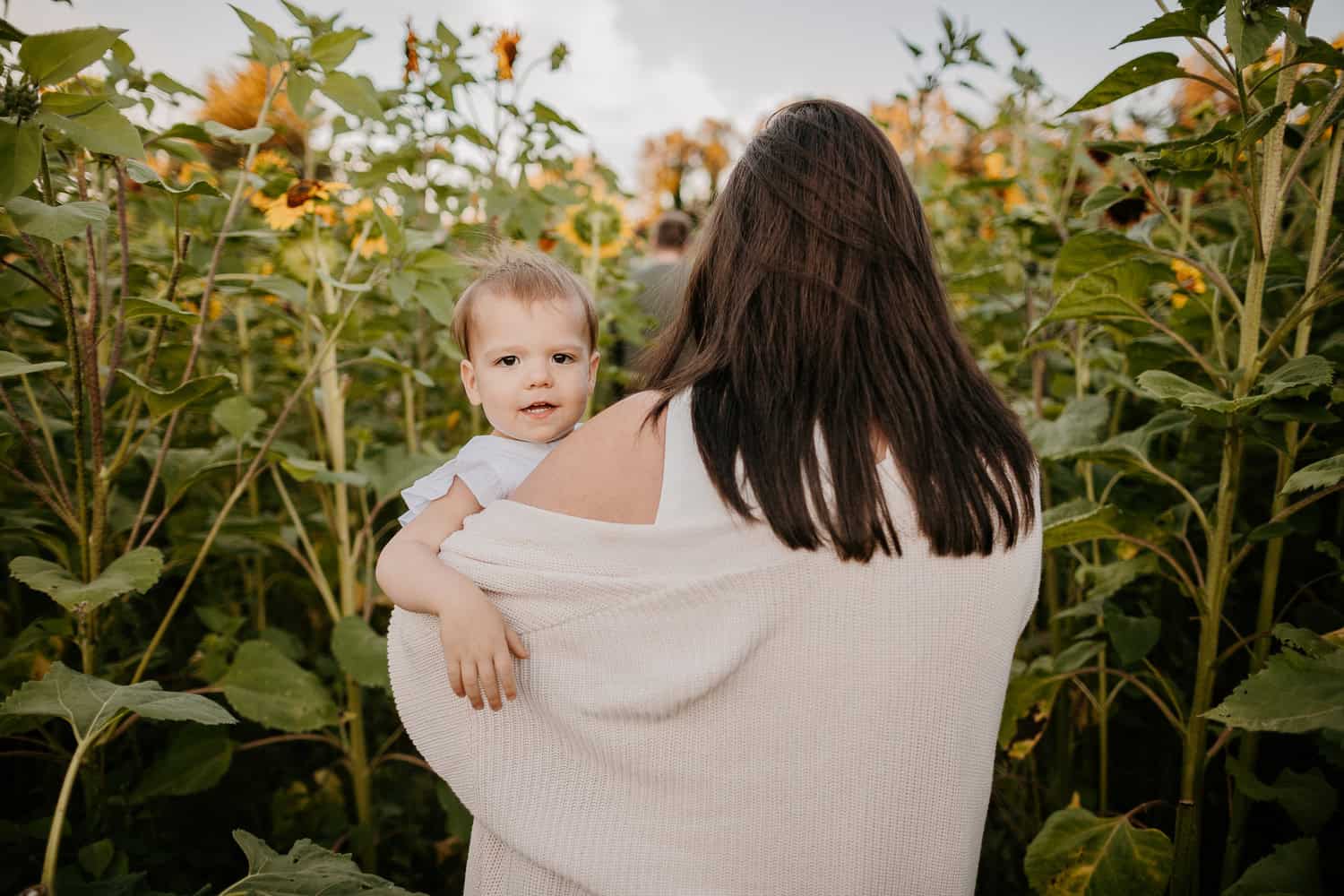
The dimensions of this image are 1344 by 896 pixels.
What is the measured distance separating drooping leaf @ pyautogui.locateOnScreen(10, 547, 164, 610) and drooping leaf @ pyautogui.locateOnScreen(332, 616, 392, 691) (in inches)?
16.4

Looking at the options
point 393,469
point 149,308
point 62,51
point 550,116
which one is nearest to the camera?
point 62,51

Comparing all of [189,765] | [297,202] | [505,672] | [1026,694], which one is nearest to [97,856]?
[189,765]

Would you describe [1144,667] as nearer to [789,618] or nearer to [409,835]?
[789,618]

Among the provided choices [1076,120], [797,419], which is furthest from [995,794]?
[1076,120]

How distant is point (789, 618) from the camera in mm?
1034

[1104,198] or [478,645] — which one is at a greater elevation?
[1104,198]

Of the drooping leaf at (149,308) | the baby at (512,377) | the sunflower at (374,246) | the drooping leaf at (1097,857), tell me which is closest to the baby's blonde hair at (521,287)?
the baby at (512,377)

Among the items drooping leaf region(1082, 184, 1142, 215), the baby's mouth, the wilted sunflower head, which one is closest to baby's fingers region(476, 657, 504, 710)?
the baby's mouth

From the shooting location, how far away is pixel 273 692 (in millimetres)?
1624

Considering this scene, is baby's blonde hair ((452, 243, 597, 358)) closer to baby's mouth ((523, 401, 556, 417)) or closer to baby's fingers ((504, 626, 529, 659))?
baby's mouth ((523, 401, 556, 417))

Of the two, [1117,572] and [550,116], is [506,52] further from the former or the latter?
[1117,572]

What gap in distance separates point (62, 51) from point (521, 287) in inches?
24.4

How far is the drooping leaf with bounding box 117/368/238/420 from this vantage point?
1324 mm

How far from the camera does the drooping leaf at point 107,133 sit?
3.36ft
